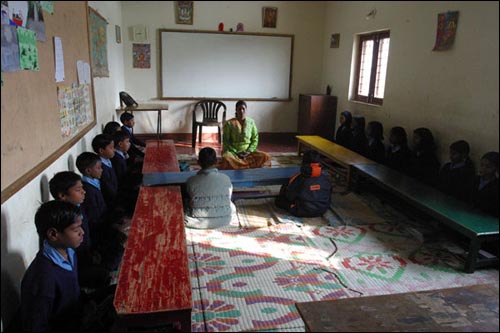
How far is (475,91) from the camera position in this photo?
76cm

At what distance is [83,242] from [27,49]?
3.11 feet

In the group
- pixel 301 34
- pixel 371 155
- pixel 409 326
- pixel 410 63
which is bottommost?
pixel 371 155

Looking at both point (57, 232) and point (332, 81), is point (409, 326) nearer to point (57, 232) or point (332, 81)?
point (57, 232)

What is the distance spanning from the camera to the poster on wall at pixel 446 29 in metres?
0.79

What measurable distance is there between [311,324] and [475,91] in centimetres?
62

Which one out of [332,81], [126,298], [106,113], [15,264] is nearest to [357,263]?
[126,298]

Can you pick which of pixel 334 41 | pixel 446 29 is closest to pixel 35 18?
pixel 446 29

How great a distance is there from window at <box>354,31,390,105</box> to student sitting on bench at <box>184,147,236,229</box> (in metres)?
2.46

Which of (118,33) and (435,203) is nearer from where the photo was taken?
(435,203)

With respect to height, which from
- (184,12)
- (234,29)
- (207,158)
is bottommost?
(207,158)

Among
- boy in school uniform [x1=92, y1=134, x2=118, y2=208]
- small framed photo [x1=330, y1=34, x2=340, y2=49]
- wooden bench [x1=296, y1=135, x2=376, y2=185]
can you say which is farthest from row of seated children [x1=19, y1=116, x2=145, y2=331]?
small framed photo [x1=330, y1=34, x2=340, y2=49]

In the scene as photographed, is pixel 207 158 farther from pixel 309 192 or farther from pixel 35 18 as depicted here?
pixel 35 18

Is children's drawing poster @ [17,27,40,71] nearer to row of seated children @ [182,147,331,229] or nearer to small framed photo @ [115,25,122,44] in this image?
row of seated children @ [182,147,331,229]

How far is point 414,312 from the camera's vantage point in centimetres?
77
